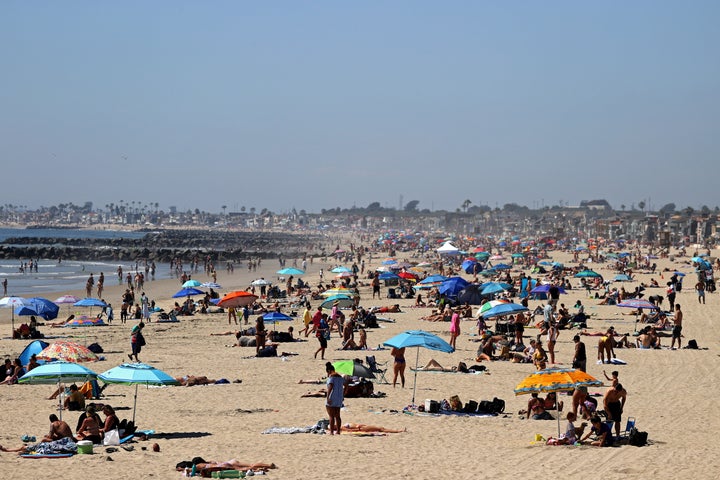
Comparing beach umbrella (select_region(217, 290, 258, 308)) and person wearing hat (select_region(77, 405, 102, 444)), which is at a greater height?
beach umbrella (select_region(217, 290, 258, 308))

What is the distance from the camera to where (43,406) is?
14.1 meters

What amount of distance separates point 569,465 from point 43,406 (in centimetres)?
835

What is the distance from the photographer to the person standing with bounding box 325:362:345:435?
11656 mm

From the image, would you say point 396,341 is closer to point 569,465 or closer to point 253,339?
point 569,465

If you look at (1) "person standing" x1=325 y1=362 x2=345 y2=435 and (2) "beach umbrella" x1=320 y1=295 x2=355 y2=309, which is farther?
(2) "beach umbrella" x1=320 y1=295 x2=355 y2=309

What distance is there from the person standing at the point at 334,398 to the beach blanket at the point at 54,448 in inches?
127

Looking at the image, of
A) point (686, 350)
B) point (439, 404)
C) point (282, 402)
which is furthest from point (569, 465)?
point (686, 350)

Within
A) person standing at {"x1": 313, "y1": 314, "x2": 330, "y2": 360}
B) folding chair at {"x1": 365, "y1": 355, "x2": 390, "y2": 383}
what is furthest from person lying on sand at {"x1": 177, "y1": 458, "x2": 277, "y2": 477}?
person standing at {"x1": 313, "y1": 314, "x2": 330, "y2": 360}

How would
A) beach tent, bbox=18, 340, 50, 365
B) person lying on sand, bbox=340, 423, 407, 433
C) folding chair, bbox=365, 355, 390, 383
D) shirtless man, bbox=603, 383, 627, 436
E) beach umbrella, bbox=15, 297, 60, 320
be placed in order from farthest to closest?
beach umbrella, bbox=15, 297, 60, 320 < folding chair, bbox=365, 355, 390, 383 < beach tent, bbox=18, 340, 50, 365 < person lying on sand, bbox=340, 423, 407, 433 < shirtless man, bbox=603, 383, 627, 436

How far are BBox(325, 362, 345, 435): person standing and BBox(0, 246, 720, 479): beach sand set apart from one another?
0.26 m

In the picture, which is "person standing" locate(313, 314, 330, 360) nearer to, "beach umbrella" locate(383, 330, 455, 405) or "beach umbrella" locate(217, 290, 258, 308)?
"beach umbrella" locate(217, 290, 258, 308)

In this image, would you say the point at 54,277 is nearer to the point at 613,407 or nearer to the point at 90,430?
the point at 90,430

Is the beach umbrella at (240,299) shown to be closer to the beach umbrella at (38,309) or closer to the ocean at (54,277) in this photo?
the beach umbrella at (38,309)

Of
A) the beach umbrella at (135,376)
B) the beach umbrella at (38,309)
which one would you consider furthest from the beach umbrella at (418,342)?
the beach umbrella at (38,309)
